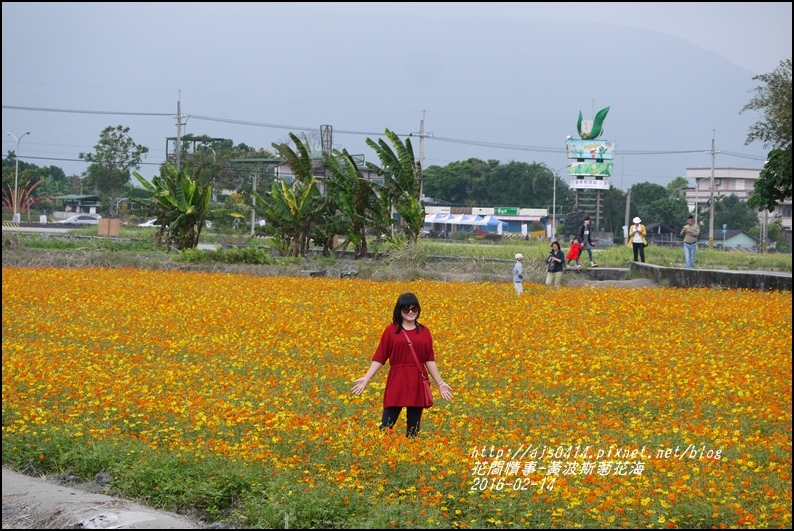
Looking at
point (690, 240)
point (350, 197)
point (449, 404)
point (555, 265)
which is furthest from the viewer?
point (350, 197)

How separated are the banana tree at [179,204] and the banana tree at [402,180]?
5.62 meters

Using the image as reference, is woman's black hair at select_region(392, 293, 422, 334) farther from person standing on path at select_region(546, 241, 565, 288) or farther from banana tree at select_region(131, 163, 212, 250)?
banana tree at select_region(131, 163, 212, 250)

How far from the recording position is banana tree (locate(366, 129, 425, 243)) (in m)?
31.4

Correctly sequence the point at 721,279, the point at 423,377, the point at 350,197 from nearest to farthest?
the point at 423,377 < the point at 721,279 < the point at 350,197

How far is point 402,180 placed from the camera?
104 ft

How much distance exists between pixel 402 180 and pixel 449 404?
2079 centimetres

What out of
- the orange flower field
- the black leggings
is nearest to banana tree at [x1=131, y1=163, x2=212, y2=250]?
the orange flower field

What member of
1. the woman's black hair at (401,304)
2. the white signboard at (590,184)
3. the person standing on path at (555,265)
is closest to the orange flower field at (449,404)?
the woman's black hair at (401,304)

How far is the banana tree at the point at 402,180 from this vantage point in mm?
31359

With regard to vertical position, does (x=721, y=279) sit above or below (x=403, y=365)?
below

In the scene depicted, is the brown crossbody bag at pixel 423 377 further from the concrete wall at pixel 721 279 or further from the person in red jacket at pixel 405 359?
the concrete wall at pixel 721 279

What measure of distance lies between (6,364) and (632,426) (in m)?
8.05

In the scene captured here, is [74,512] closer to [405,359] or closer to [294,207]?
[405,359]

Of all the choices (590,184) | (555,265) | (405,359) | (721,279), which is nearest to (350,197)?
(555,265)
